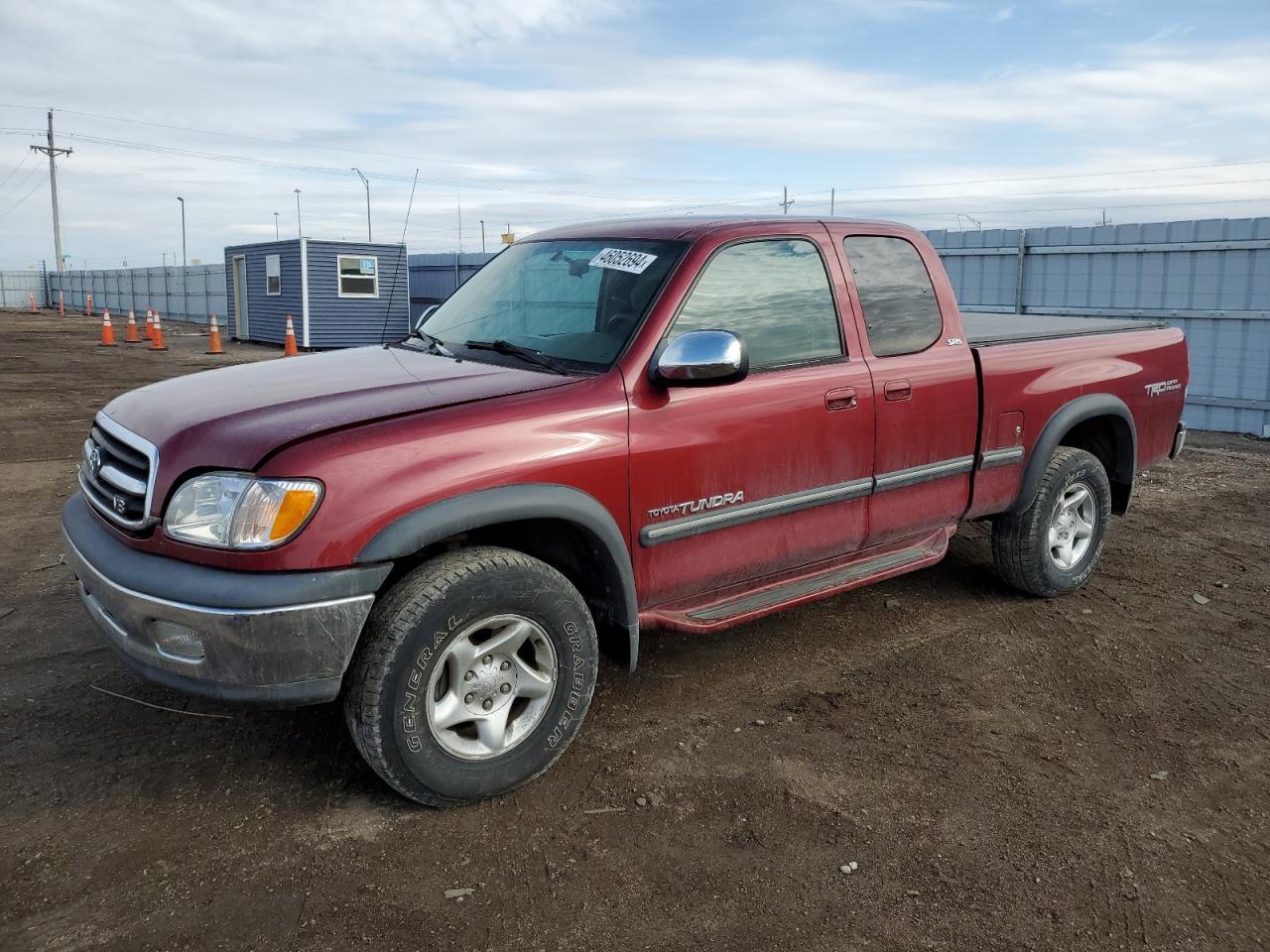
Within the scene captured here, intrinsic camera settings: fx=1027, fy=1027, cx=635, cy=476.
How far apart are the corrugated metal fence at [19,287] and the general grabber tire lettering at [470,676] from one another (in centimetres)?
6034

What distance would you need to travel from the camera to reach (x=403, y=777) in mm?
3164

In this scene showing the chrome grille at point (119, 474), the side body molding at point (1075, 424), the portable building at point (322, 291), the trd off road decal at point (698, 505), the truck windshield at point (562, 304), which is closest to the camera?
the chrome grille at point (119, 474)

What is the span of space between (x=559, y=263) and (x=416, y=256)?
2380 centimetres

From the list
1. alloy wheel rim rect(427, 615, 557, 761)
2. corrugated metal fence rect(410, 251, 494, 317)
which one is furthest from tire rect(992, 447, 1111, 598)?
corrugated metal fence rect(410, 251, 494, 317)

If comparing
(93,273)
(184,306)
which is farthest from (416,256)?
(93,273)

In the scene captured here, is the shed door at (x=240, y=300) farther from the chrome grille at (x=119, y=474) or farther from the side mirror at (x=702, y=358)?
the side mirror at (x=702, y=358)

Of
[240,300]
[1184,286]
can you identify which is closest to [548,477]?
[1184,286]

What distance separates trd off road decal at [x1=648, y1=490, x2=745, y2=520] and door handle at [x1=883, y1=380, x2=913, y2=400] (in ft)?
3.00

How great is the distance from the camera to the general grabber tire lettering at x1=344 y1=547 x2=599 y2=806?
307 cm

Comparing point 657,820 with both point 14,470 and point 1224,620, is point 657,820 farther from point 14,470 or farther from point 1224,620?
point 14,470

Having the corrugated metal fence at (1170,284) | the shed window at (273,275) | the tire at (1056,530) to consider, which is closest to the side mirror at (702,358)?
the tire at (1056,530)

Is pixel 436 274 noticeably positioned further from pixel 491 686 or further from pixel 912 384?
pixel 491 686

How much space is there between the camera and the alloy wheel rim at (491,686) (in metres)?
3.23

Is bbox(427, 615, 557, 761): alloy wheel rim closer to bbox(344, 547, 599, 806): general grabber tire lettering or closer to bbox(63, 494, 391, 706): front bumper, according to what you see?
bbox(344, 547, 599, 806): general grabber tire lettering
